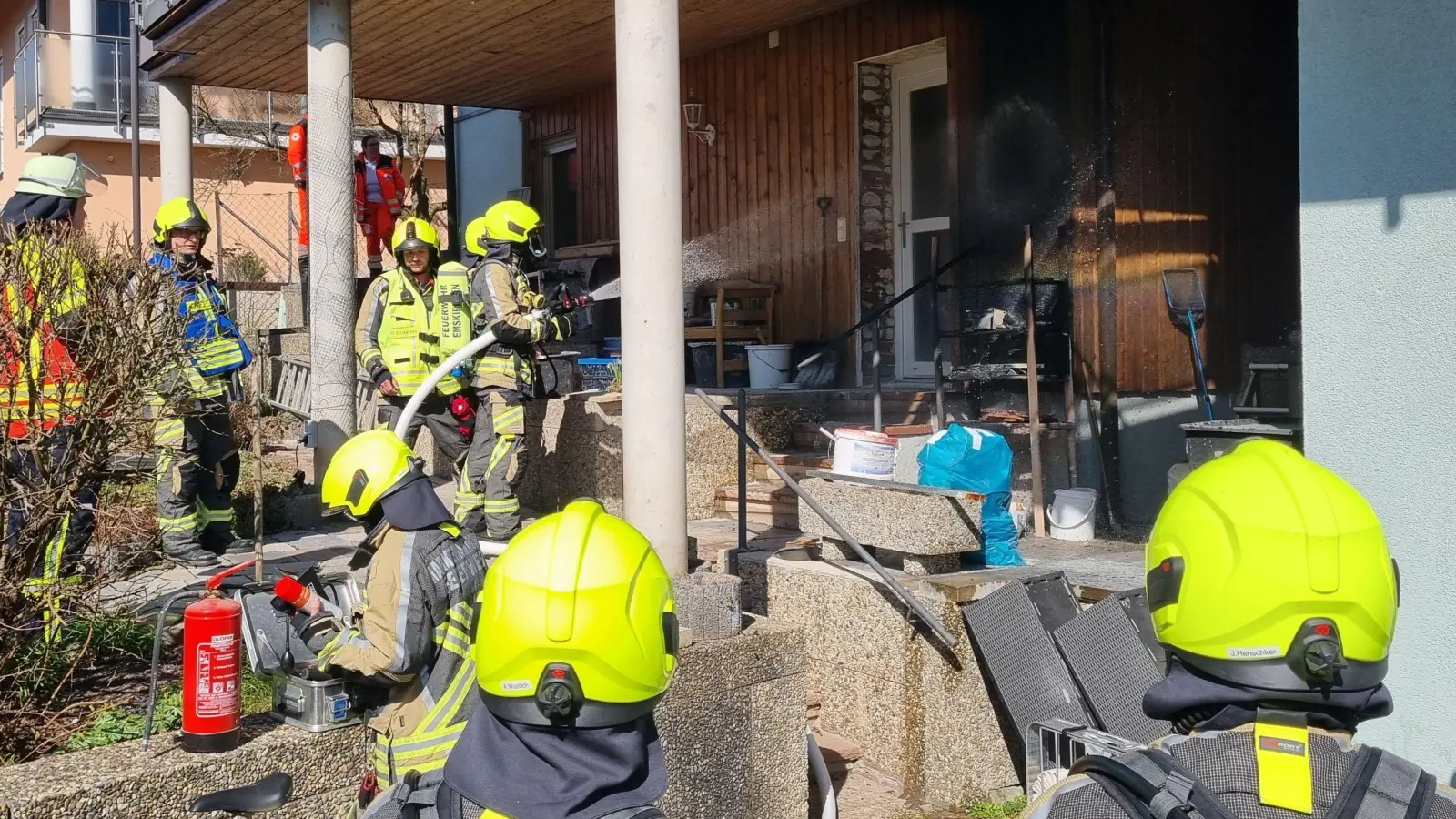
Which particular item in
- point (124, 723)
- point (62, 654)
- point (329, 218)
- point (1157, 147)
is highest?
point (1157, 147)

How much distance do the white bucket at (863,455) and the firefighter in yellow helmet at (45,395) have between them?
3213 mm

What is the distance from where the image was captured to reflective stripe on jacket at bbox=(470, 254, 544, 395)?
7.05m

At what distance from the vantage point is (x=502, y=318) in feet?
22.9

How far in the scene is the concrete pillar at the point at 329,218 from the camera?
7.61m

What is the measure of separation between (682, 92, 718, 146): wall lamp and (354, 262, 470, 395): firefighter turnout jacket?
4.54 m

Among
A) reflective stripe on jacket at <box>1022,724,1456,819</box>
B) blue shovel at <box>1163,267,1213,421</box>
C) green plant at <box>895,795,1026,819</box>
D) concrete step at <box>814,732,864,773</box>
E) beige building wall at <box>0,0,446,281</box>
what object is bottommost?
green plant at <box>895,795,1026,819</box>

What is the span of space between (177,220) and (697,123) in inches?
226

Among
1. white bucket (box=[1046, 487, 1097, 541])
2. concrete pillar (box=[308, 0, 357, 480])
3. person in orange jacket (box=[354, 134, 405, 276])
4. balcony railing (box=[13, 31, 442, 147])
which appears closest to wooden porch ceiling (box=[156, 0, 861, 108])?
person in orange jacket (box=[354, 134, 405, 276])

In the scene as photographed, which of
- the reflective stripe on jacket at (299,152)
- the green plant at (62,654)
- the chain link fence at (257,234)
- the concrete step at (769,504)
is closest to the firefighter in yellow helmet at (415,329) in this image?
the concrete step at (769,504)

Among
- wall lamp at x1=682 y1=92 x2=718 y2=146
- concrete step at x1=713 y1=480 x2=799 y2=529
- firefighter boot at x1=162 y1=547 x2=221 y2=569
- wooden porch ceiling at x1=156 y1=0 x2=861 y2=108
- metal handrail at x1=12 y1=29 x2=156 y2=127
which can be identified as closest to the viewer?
firefighter boot at x1=162 y1=547 x2=221 y2=569

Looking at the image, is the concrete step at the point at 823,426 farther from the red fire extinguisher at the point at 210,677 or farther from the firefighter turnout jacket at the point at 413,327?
the red fire extinguisher at the point at 210,677

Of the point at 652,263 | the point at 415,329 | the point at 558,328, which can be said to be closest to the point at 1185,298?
the point at 558,328

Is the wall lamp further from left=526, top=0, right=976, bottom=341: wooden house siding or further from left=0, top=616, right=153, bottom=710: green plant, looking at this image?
left=0, top=616, right=153, bottom=710: green plant

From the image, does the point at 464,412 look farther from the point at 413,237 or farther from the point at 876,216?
the point at 876,216
